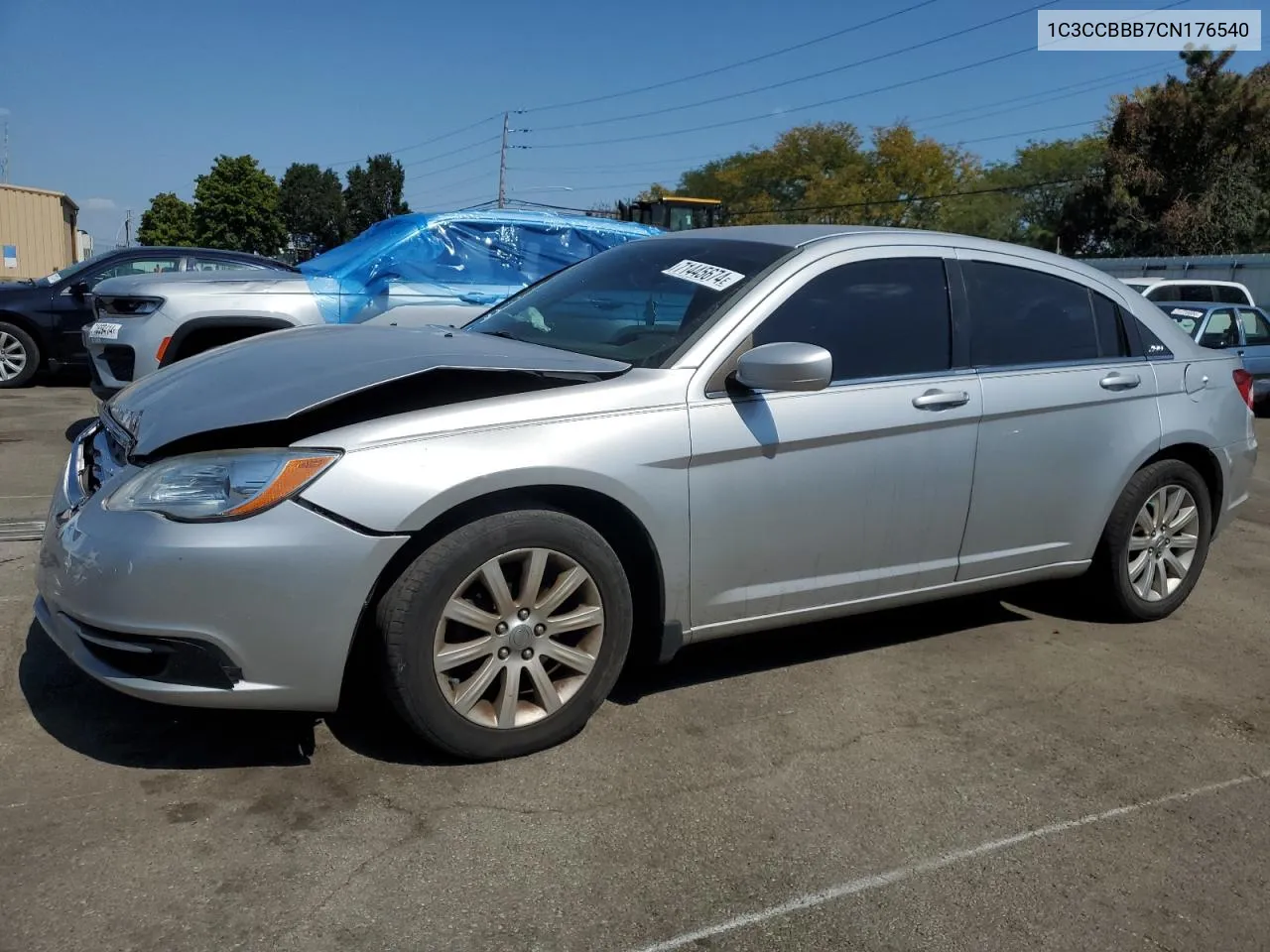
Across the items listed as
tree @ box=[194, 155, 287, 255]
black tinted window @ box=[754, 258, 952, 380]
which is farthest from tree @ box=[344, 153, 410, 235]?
black tinted window @ box=[754, 258, 952, 380]

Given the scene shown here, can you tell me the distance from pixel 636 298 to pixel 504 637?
5.01 feet

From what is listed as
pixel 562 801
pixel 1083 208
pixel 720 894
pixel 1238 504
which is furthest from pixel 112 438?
pixel 1083 208

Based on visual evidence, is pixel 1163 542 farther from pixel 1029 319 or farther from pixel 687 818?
pixel 687 818

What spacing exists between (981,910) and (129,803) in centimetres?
220

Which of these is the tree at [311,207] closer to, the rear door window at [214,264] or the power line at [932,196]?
the power line at [932,196]

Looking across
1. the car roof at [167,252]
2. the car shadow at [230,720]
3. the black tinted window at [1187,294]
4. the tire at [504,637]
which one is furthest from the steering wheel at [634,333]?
the black tinted window at [1187,294]

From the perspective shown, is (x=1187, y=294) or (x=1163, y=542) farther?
(x=1187, y=294)

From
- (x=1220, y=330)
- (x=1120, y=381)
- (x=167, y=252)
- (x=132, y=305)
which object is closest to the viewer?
(x=1120, y=381)

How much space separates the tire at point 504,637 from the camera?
9.87ft

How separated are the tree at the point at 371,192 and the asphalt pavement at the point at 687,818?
75212mm

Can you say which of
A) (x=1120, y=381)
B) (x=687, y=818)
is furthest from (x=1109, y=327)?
(x=687, y=818)

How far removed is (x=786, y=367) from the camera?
3.38m

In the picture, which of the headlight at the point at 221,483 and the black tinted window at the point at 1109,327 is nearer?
the headlight at the point at 221,483

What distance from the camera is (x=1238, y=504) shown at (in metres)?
5.15
